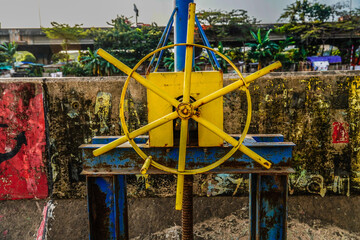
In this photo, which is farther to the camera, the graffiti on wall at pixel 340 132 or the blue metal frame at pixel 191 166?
the graffiti on wall at pixel 340 132

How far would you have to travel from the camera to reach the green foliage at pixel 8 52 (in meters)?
28.8

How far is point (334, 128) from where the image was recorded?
2.41m

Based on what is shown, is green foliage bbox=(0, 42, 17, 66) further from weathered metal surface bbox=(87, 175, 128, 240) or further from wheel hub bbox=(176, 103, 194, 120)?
wheel hub bbox=(176, 103, 194, 120)

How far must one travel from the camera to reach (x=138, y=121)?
2424mm

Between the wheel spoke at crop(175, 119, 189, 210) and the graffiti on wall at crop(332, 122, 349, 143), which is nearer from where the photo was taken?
the wheel spoke at crop(175, 119, 189, 210)

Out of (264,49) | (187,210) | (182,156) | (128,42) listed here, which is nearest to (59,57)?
(128,42)

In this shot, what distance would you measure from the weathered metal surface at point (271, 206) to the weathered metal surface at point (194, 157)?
0.51 ft

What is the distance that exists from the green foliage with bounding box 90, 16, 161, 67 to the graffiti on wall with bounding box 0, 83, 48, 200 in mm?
20069

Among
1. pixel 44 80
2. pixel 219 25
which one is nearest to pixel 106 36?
pixel 219 25

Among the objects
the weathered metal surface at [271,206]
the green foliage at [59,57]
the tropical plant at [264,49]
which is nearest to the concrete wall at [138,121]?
the weathered metal surface at [271,206]

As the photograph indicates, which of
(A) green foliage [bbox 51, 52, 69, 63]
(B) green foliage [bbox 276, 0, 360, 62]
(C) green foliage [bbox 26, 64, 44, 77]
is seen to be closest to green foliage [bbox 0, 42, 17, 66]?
(C) green foliage [bbox 26, 64, 44, 77]

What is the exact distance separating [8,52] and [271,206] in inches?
1361

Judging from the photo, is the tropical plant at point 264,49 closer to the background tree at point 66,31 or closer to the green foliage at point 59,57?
the background tree at point 66,31

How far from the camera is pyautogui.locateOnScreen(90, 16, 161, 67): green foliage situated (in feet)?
73.2
